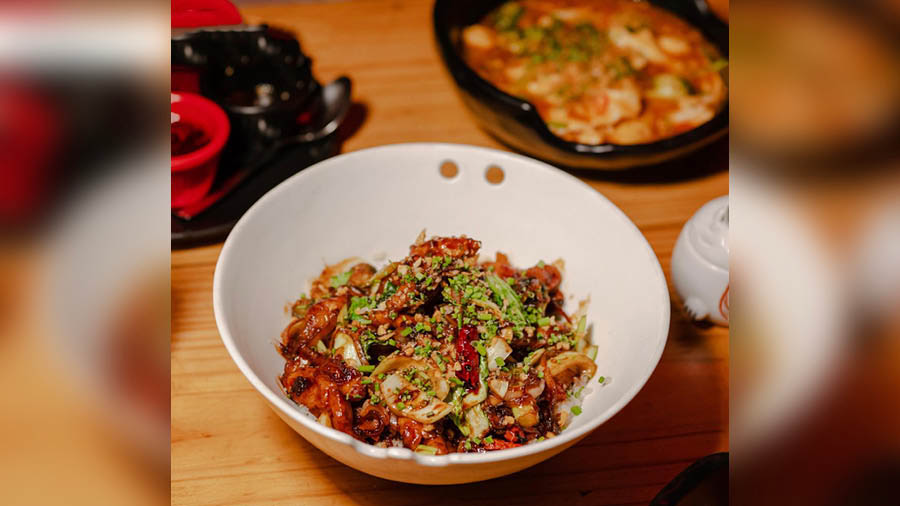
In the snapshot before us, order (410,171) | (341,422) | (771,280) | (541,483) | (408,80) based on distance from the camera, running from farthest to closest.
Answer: (408,80), (410,171), (541,483), (341,422), (771,280)

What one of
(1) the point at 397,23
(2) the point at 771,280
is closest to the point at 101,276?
(2) the point at 771,280

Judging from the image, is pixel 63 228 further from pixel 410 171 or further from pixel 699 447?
pixel 699 447

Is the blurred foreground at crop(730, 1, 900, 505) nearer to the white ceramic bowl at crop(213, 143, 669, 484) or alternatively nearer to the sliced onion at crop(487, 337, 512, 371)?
the white ceramic bowl at crop(213, 143, 669, 484)

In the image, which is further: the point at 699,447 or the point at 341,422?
the point at 699,447

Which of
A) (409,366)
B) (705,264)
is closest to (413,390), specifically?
(409,366)

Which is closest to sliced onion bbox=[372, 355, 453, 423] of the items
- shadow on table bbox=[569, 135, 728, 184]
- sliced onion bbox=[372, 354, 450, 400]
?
sliced onion bbox=[372, 354, 450, 400]

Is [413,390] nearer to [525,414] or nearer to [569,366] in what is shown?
[525,414]

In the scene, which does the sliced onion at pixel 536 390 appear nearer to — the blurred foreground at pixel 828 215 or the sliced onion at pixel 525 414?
the sliced onion at pixel 525 414

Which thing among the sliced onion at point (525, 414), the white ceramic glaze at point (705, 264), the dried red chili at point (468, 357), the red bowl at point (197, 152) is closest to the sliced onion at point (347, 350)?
the dried red chili at point (468, 357)
